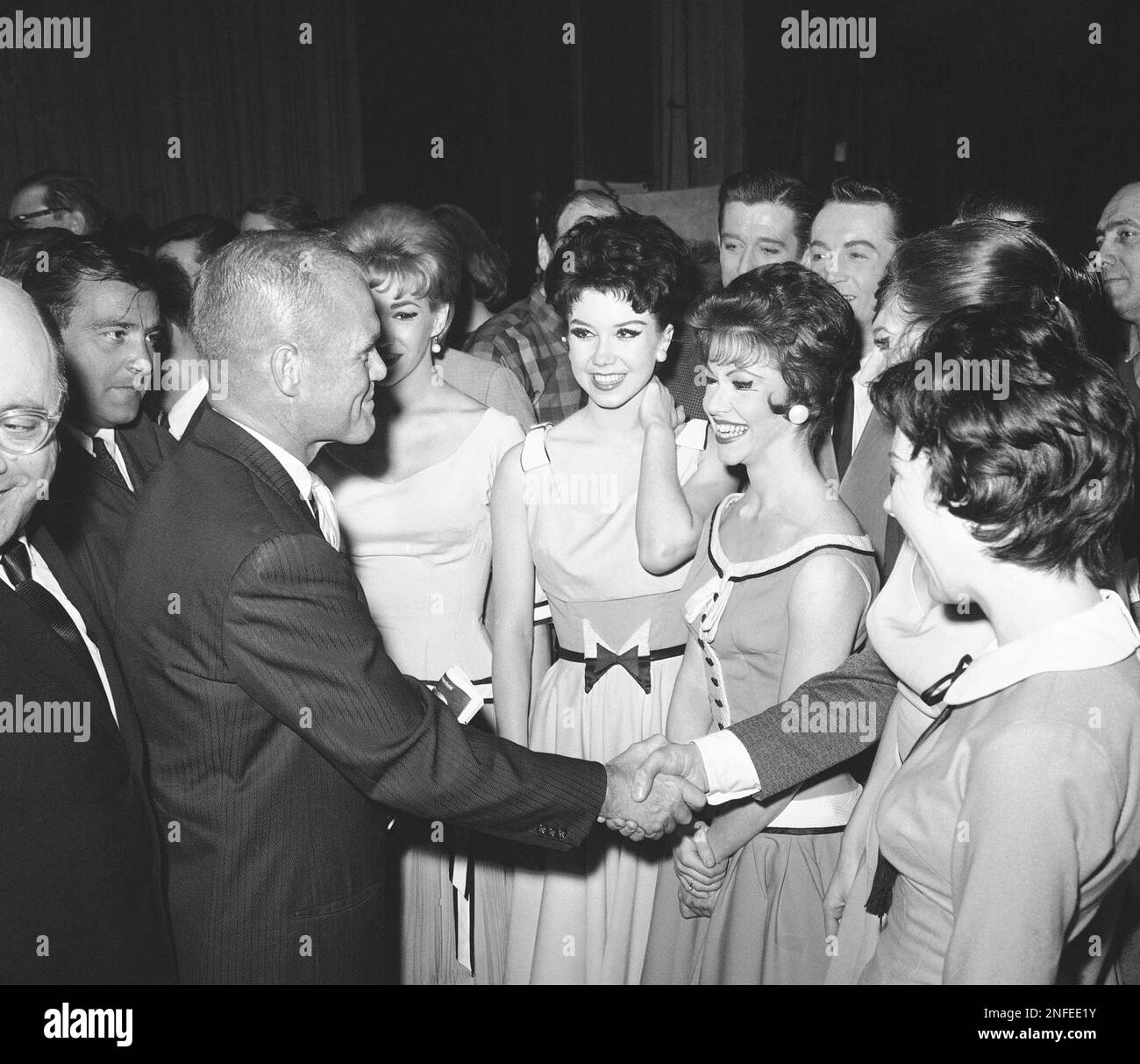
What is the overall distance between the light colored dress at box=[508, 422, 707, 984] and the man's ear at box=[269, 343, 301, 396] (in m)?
0.77

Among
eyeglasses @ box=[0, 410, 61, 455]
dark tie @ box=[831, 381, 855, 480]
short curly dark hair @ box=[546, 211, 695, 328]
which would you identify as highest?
short curly dark hair @ box=[546, 211, 695, 328]

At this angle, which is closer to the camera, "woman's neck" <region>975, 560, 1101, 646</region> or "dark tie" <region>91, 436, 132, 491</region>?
"woman's neck" <region>975, 560, 1101, 646</region>

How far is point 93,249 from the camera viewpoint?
106 inches

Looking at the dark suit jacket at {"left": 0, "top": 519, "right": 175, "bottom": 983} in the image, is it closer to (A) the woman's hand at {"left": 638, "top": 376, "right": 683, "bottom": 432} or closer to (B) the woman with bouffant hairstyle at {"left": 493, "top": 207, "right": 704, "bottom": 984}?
(B) the woman with bouffant hairstyle at {"left": 493, "top": 207, "right": 704, "bottom": 984}

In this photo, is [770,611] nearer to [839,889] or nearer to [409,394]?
[839,889]

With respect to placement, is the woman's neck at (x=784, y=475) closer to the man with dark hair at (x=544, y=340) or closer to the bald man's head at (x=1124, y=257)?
the man with dark hair at (x=544, y=340)

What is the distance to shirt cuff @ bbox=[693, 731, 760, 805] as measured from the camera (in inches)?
77.8

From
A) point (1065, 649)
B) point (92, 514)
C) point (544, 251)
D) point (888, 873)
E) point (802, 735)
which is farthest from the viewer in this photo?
point (544, 251)

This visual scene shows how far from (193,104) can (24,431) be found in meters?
6.97

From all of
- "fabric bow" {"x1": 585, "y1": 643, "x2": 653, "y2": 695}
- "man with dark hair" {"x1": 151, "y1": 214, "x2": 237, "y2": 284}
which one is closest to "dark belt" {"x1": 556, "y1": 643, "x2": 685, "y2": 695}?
"fabric bow" {"x1": 585, "y1": 643, "x2": 653, "y2": 695}

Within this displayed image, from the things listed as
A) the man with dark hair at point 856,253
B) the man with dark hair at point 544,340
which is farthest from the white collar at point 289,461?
the man with dark hair at point 544,340

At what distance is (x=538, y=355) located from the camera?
357 centimetres

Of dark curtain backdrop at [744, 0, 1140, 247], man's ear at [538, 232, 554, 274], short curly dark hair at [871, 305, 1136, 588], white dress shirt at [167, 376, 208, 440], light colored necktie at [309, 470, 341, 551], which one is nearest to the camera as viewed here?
short curly dark hair at [871, 305, 1136, 588]

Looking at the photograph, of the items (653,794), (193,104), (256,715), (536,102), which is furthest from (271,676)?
(193,104)
